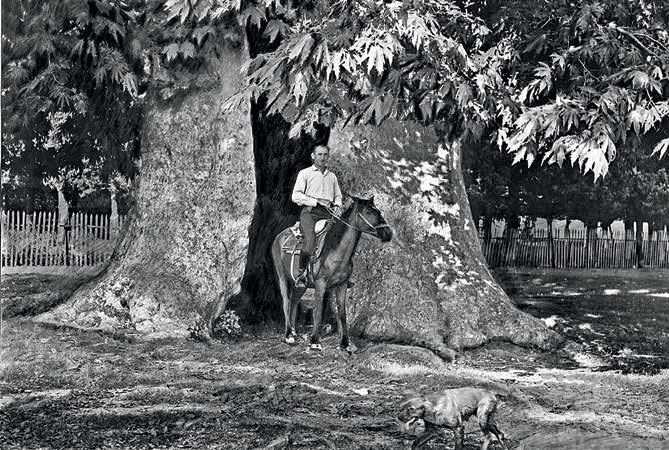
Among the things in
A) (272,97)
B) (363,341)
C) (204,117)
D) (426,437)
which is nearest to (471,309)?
(363,341)

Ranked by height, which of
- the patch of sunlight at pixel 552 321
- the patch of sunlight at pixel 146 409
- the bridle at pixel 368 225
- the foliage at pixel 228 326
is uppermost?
the bridle at pixel 368 225

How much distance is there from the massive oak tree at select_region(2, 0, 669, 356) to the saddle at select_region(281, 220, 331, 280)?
0.47 feet

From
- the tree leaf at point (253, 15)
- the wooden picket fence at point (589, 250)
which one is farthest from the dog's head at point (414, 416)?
the tree leaf at point (253, 15)

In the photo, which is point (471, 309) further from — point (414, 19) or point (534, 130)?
point (414, 19)

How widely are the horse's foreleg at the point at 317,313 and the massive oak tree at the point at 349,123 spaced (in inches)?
9.6

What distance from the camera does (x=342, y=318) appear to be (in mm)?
4816

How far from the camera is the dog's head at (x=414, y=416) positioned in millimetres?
4172

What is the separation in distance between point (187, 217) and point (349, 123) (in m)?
1.36

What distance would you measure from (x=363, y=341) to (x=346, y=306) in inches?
10.3

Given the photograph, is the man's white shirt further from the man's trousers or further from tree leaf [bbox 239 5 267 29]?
tree leaf [bbox 239 5 267 29]

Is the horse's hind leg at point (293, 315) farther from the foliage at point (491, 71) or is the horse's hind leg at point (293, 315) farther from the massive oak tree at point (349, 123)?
the foliage at point (491, 71)

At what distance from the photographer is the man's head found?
4727 mm

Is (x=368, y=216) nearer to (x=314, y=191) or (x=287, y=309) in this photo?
(x=314, y=191)

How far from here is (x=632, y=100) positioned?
169 inches
